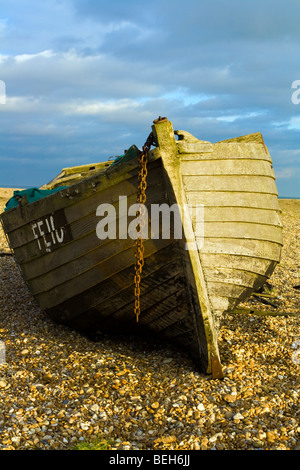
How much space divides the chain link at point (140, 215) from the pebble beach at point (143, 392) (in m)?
0.79

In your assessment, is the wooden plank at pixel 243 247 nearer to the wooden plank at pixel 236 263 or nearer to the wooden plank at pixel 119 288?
the wooden plank at pixel 236 263

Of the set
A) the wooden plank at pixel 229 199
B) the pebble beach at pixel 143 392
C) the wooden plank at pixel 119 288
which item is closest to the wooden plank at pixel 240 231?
the wooden plank at pixel 229 199

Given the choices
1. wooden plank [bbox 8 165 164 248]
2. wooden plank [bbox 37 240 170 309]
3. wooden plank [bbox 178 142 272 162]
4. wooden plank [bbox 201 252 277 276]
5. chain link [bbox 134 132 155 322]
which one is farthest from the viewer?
wooden plank [bbox 201 252 277 276]

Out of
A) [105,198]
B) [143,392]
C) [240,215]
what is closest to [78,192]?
[105,198]

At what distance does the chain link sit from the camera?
4527 mm

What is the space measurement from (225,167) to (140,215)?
1205 millimetres

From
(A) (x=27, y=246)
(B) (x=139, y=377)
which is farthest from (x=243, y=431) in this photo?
(A) (x=27, y=246)

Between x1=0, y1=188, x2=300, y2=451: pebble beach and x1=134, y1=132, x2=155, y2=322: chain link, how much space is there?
79cm

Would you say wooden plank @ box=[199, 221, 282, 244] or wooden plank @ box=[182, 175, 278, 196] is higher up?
wooden plank @ box=[182, 175, 278, 196]

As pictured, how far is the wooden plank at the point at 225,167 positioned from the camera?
15.8 ft

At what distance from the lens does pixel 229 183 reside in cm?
510

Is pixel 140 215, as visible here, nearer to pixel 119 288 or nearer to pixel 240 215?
pixel 119 288

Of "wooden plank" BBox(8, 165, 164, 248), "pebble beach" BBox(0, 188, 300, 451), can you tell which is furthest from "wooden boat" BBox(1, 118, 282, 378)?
"pebble beach" BBox(0, 188, 300, 451)

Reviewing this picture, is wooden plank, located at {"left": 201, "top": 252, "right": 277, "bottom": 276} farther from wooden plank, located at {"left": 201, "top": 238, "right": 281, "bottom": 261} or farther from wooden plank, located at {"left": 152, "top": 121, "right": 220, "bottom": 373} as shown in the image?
wooden plank, located at {"left": 152, "top": 121, "right": 220, "bottom": 373}
